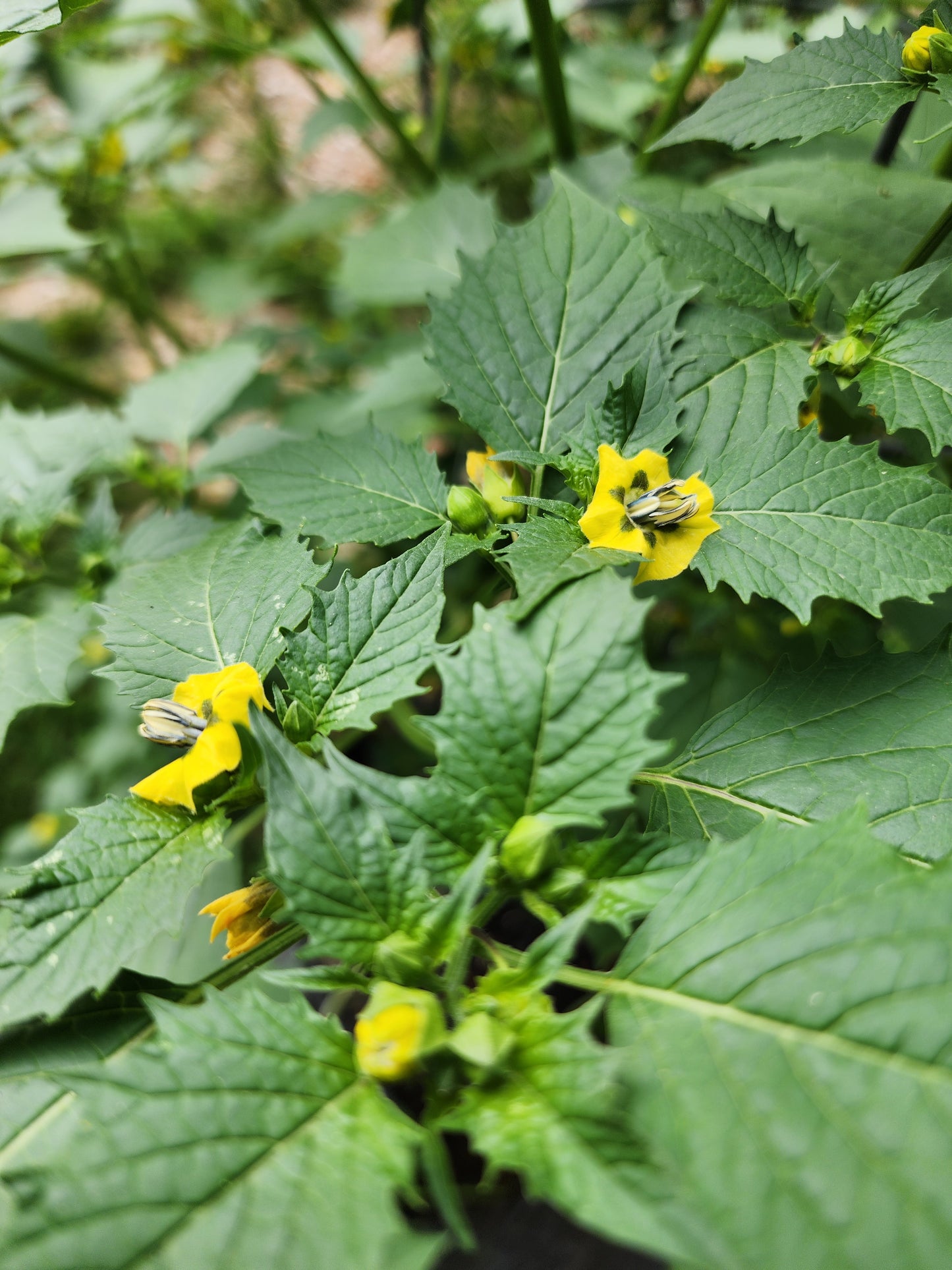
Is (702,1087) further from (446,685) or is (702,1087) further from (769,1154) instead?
(446,685)

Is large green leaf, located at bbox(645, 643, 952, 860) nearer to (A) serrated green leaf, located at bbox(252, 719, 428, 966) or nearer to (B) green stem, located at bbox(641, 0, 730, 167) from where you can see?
(A) serrated green leaf, located at bbox(252, 719, 428, 966)

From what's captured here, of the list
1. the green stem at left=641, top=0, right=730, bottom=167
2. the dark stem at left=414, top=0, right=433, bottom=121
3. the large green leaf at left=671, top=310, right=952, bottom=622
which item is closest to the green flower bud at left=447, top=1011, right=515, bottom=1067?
the large green leaf at left=671, top=310, right=952, bottom=622

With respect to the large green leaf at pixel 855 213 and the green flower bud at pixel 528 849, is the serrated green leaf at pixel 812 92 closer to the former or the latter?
the large green leaf at pixel 855 213

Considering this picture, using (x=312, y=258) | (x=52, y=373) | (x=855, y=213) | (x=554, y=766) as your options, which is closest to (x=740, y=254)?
(x=855, y=213)

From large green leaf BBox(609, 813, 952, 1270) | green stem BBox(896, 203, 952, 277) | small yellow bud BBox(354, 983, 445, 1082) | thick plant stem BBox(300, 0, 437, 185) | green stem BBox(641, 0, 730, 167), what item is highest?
thick plant stem BBox(300, 0, 437, 185)

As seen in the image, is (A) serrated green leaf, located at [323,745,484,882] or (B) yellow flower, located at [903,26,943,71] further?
(B) yellow flower, located at [903,26,943,71]

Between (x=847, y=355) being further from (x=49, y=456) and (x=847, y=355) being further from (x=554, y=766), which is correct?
(x=49, y=456)

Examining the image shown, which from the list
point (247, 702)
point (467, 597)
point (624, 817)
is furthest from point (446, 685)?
point (467, 597)

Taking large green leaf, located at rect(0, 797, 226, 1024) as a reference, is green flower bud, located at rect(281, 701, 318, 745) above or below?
above
